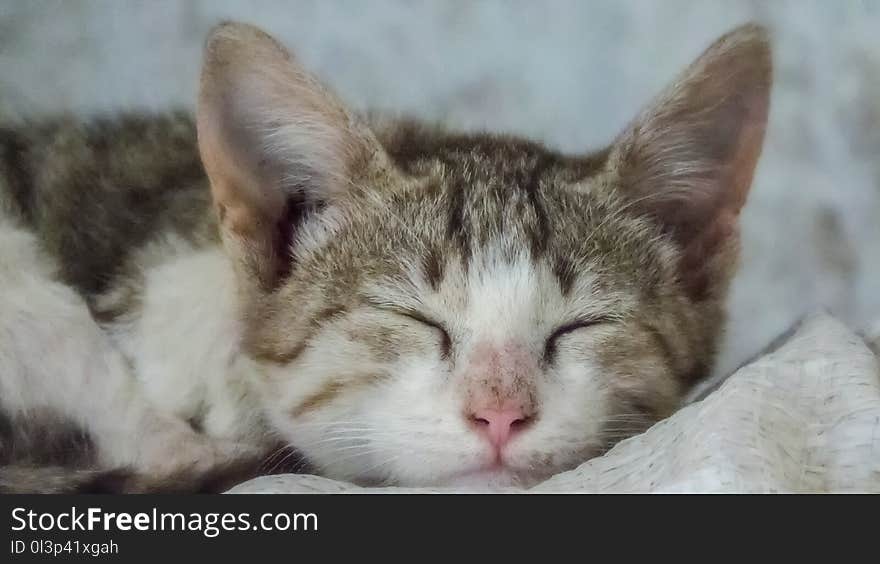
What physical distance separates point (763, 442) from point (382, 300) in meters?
0.38

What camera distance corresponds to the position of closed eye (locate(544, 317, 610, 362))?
2.97ft

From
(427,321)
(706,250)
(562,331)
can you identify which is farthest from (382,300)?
(706,250)

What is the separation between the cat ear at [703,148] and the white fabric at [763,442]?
0.68 ft

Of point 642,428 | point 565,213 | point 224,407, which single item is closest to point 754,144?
point 565,213

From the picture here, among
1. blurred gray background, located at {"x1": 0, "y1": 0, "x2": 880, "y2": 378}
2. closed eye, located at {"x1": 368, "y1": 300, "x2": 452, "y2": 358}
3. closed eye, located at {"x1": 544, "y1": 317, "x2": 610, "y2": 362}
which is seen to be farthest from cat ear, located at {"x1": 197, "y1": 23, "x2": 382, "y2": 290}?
blurred gray background, located at {"x1": 0, "y1": 0, "x2": 880, "y2": 378}

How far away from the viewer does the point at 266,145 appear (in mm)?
1008

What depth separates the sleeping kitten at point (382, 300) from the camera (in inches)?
34.9

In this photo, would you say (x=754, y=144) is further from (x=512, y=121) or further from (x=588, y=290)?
(x=512, y=121)

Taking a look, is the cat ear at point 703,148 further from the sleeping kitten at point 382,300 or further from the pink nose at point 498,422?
the pink nose at point 498,422

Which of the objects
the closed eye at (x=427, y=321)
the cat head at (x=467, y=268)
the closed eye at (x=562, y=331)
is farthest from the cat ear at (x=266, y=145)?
the closed eye at (x=562, y=331)

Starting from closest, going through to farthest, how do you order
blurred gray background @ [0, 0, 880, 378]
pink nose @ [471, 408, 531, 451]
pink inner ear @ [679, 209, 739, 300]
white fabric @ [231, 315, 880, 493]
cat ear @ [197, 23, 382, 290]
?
white fabric @ [231, 315, 880, 493]
pink nose @ [471, 408, 531, 451]
cat ear @ [197, 23, 382, 290]
pink inner ear @ [679, 209, 739, 300]
blurred gray background @ [0, 0, 880, 378]

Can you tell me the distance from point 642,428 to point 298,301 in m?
0.36

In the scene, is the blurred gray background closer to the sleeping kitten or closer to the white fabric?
the sleeping kitten

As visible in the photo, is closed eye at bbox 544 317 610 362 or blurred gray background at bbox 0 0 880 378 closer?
closed eye at bbox 544 317 610 362
